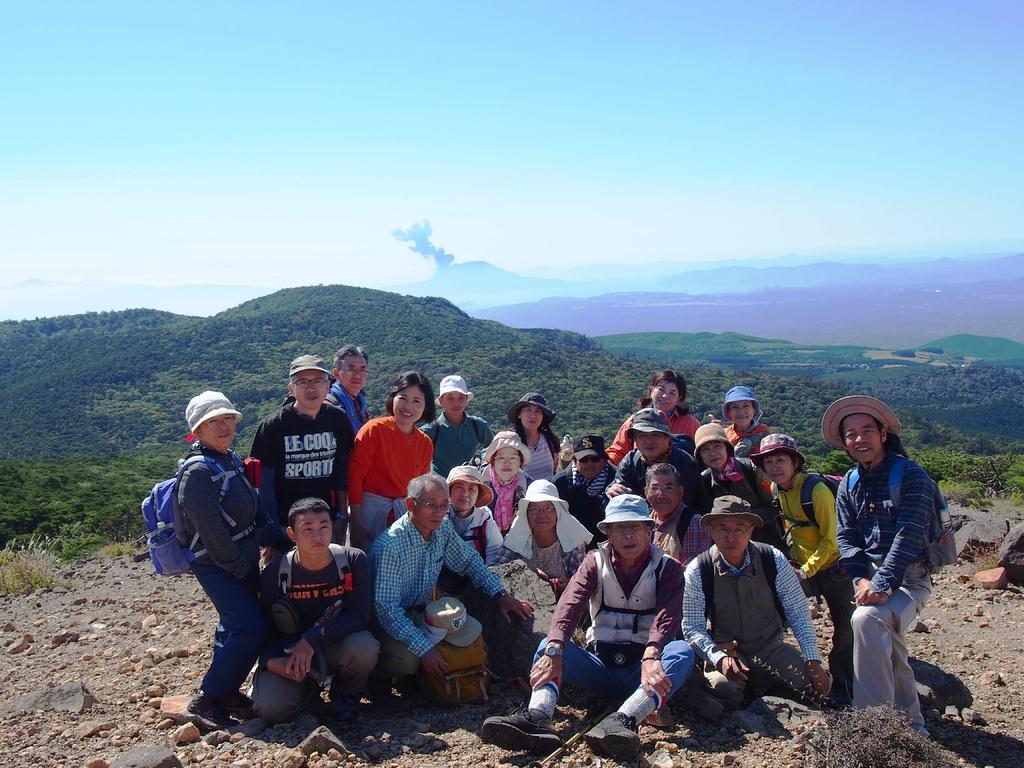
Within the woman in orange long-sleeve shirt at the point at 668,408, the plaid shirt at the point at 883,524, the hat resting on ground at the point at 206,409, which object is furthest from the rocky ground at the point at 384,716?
the woman in orange long-sleeve shirt at the point at 668,408

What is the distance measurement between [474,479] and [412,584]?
801mm

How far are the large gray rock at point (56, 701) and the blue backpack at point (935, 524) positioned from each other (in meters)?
4.98

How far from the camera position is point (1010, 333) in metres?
169

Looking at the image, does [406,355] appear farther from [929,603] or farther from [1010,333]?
[1010,333]

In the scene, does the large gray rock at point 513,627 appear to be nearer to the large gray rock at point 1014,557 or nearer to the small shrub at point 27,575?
the large gray rock at point 1014,557

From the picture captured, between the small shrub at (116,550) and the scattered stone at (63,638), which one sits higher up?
the scattered stone at (63,638)

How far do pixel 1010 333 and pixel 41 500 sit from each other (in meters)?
191

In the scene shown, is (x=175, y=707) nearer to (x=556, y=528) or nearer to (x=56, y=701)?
(x=56, y=701)

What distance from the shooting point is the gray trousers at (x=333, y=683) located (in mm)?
4539

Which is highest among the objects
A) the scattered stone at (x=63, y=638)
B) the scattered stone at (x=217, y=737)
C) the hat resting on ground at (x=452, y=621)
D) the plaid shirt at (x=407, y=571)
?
the plaid shirt at (x=407, y=571)

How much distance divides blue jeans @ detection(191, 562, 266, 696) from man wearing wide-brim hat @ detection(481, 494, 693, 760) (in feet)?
4.87

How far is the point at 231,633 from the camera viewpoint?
4.64m

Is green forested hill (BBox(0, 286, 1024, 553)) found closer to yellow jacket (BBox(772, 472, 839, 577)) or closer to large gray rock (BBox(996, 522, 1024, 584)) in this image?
yellow jacket (BBox(772, 472, 839, 577))

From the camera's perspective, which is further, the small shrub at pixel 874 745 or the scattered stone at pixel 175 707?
the scattered stone at pixel 175 707
